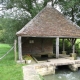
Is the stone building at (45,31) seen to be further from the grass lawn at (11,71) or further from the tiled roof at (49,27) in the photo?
the grass lawn at (11,71)

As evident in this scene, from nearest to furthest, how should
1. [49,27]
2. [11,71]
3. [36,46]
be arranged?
[11,71] → [49,27] → [36,46]

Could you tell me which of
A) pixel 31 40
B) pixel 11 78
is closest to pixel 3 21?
pixel 31 40

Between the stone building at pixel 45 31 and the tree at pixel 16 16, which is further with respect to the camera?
the tree at pixel 16 16

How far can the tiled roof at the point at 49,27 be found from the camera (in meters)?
12.6

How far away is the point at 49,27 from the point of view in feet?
45.3

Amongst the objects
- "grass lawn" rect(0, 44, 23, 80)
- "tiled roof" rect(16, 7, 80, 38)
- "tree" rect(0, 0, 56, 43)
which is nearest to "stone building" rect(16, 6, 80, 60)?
"tiled roof" rect(16, 7, 80, 38)

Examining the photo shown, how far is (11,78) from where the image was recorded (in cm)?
743

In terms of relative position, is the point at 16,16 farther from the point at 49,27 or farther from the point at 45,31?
the point at 45,31

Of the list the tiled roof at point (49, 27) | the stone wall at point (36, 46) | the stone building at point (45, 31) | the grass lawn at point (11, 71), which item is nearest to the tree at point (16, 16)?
the stone wall at point (36, 46)

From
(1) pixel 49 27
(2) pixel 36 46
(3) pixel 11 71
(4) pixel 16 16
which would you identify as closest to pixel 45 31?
(1) pixel 49 27

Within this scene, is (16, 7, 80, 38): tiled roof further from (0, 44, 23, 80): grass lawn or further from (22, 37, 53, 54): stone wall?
(22, 37, 53, 54): stone wall

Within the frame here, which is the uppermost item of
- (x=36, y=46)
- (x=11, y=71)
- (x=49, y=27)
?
(x=49, y=27)

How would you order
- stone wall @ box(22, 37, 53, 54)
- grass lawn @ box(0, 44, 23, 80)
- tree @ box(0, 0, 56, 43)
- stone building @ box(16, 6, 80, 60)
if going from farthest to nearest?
tree @ box(0, 0, 56, 43) < stone wall @ box(22, 37, 53, 54) < stone building @ box(16, 6, 80, 60) < grass lawn @ box(0, 44, 23, 80)

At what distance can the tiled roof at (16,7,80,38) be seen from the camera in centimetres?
1265
